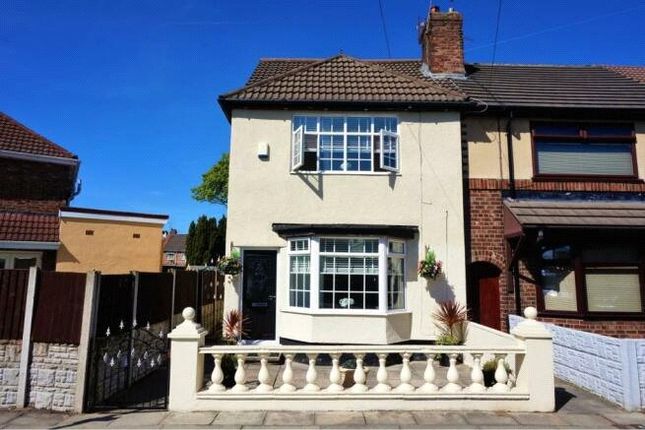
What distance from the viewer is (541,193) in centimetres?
1112

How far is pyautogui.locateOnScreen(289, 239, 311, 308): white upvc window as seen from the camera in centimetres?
1001

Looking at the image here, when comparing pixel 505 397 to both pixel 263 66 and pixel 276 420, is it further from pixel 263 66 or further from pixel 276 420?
pixel 263 66

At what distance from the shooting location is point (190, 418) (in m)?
6.05

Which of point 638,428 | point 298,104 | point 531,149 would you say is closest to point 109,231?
point 298,104

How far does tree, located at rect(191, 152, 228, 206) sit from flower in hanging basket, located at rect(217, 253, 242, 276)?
28.4 m

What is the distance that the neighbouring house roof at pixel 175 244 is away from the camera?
201 ft

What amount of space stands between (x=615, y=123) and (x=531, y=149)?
2.35 metres

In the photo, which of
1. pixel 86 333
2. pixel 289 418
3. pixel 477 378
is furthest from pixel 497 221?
pixel 86 333

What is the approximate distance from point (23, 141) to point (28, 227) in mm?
3681

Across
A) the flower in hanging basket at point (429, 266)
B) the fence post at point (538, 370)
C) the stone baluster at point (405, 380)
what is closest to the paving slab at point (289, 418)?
the stone baluster at point (405, 380)

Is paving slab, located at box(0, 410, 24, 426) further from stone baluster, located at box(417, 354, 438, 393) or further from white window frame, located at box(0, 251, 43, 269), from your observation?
white window frame, located at box(0, 251, 43, 269)

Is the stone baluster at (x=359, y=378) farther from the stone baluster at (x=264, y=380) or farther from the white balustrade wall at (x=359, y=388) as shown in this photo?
the stone baluster at (x=264, y=380)

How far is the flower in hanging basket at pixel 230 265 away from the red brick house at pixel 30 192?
24.4ft

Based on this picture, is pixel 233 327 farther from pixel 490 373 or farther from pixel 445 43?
pixel 445 43
